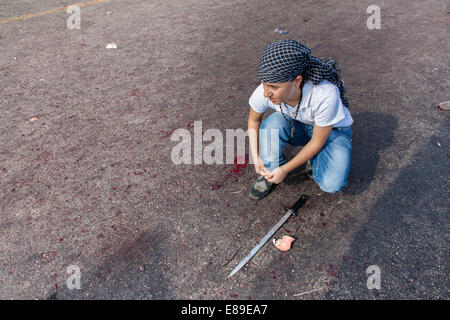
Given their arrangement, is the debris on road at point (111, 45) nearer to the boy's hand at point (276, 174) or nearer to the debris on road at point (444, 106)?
the boy's hand at point (276, 174)

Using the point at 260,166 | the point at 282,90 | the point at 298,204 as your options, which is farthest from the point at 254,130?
the point at 298,204

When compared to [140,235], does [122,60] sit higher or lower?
higher

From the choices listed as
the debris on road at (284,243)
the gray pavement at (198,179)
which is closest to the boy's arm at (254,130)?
the gray pavement at (198,179)

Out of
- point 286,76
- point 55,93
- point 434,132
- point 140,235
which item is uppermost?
point 286,76

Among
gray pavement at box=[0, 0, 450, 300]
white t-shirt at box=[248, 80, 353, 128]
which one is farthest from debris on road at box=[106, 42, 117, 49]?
white t-shirt at box=[248, 80, 353, 128]

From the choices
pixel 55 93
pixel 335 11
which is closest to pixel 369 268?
pixel 55 93

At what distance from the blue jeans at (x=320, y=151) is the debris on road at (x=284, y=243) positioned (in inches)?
20.5

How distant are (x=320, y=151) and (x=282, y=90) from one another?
719 mm

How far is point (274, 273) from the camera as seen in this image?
2.24m

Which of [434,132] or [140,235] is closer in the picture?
[140,235]

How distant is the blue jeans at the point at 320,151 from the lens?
243 cm

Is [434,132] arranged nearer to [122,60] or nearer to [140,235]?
[140,235]

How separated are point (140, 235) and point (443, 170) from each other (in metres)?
2.80

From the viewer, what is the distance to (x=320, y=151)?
2.53m
